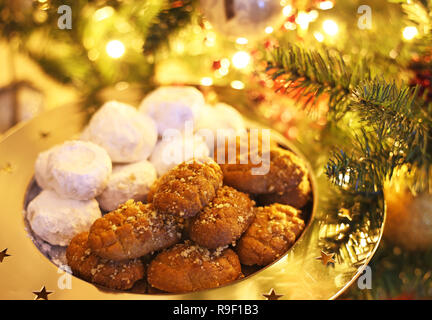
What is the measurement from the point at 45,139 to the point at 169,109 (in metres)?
0.29

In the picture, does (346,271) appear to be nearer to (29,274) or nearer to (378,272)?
(378,272)

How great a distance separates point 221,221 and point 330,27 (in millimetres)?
658

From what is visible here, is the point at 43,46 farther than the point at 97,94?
Yes

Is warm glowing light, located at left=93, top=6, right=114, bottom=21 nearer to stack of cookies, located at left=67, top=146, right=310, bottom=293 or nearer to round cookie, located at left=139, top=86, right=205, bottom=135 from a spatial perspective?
round cookie, located at left=139, top=86, right=205, bottom=135

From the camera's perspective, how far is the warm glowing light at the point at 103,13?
1.03 metres

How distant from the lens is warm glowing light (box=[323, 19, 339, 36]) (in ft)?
3.63

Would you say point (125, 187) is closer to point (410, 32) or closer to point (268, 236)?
point (268, 236)

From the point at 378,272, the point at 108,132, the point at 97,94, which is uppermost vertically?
the point at 97,94

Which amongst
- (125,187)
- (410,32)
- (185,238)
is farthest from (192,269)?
(410,32)

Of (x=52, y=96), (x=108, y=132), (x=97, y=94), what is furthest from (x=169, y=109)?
(x=52, y=96)

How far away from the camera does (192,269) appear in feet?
2.33

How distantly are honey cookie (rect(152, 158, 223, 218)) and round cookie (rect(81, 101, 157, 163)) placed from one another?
15cm
